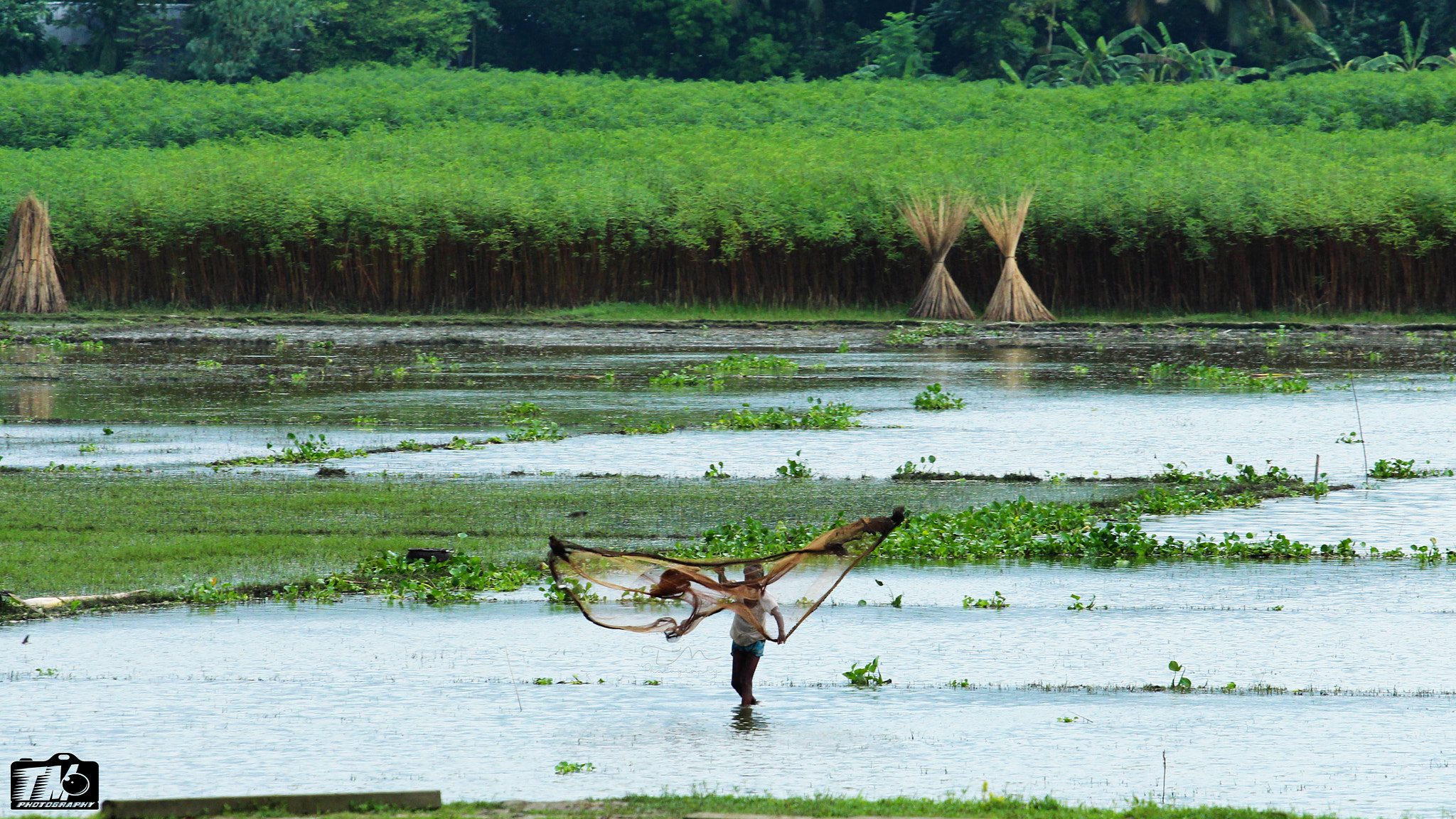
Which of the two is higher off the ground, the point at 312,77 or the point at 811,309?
the point at 312,77

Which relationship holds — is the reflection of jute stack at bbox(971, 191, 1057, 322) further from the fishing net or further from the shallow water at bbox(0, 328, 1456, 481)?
the fishing net

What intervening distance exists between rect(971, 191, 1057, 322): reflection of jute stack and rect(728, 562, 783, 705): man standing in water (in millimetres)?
25726

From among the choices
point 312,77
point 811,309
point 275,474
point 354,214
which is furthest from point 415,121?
point 275,474

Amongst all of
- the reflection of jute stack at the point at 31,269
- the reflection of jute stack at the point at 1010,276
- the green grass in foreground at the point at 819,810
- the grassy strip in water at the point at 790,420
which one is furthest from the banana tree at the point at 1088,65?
the green grass in foreground at the point at 819,810

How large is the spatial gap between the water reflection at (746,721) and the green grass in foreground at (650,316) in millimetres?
25559

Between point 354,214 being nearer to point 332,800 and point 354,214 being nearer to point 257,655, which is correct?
point 257,655

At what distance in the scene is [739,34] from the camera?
63.4m

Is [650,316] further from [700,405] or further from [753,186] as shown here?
[700,405]

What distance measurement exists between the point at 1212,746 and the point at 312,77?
54255 mm

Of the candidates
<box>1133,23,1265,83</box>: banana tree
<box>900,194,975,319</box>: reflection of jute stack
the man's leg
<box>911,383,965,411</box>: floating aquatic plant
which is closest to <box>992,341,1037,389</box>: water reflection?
<box>911,383,965,411</box>: floating aquatic plant

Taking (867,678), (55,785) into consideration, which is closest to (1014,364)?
(867,678)

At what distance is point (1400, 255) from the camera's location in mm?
32906

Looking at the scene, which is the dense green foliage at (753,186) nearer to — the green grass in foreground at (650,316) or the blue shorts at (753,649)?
the green grass in foreground at (650,316)

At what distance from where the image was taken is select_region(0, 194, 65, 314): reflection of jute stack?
3428cm
